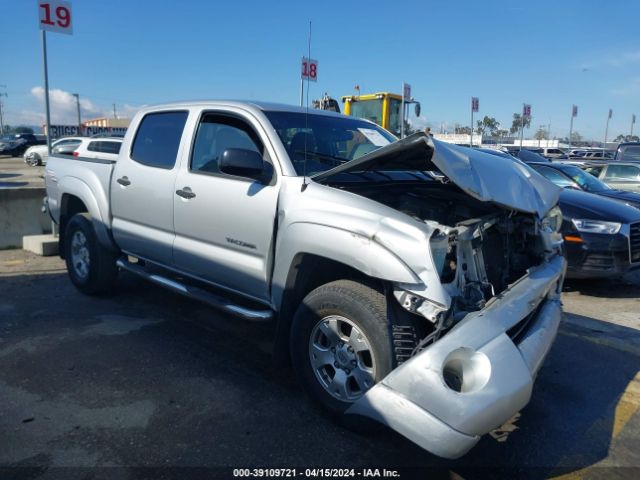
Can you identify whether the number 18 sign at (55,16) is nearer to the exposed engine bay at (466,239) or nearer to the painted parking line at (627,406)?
the exposed engine bay at (466,239)

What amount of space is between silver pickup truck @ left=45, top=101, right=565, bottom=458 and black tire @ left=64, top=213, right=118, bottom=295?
47cm

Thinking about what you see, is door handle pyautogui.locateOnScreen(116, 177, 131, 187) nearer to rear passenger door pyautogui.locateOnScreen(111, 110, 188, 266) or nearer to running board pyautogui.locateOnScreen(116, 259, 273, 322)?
rear passenger door pyautogui.locateOnScreen(111, 110, 188, 266)

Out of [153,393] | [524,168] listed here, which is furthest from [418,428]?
[524,168]

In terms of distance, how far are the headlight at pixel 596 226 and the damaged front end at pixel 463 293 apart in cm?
273

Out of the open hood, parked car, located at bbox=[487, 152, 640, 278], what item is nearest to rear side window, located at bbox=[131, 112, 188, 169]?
the open hood

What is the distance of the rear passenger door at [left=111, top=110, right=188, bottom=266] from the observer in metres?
4.49

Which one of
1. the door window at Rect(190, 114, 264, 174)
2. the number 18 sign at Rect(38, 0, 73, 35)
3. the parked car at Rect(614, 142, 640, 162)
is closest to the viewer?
the door window at Rect(190, 114, 264, 174)

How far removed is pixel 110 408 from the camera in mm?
3375

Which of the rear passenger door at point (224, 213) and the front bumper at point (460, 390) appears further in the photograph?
the rear passenger door at point (224, 213)

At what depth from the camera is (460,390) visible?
2488mm

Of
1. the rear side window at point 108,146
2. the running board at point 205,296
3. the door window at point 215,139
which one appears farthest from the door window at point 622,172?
the rear side window at point 108,146

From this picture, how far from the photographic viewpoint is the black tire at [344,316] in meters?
2.82

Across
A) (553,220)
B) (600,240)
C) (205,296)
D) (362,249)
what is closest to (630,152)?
(600,240)

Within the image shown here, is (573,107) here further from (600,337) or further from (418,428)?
(418,428)
